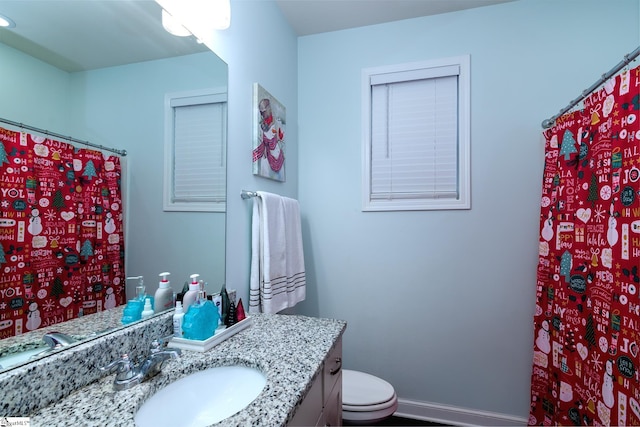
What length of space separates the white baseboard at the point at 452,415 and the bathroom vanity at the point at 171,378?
990 mm

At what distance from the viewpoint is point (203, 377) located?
842 mm

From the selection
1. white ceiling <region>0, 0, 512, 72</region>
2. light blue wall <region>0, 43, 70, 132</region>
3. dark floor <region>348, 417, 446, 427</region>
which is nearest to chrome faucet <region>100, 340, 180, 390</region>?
light blue wall <region>0, 43, 70, 132</region>

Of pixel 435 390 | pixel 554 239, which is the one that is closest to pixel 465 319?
pixel 435 390

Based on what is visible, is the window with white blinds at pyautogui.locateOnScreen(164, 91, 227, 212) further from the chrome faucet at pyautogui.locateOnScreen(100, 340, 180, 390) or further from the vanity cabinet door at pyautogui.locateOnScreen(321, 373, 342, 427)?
the vanity cabinet door at pyautogui.locateOnScreen(321, 373, 342, 427)

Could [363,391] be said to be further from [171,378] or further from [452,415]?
[171,378]

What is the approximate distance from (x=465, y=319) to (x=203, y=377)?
1.57 m

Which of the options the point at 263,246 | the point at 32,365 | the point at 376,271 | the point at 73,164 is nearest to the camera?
the point at 32,365

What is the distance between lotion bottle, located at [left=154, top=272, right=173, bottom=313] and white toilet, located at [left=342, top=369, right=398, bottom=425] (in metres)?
0.93

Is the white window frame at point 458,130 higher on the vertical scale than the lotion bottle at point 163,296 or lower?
higher

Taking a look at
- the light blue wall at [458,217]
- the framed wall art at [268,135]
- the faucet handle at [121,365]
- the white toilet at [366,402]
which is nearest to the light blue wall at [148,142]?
the faucet handle at [121,365]

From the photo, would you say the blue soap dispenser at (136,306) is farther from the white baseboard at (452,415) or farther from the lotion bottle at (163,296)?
the white baseboard at (452,415)

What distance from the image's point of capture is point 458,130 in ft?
6.00

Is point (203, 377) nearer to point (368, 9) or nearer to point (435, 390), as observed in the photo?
point (435, 390)

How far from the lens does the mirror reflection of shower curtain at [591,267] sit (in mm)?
984
